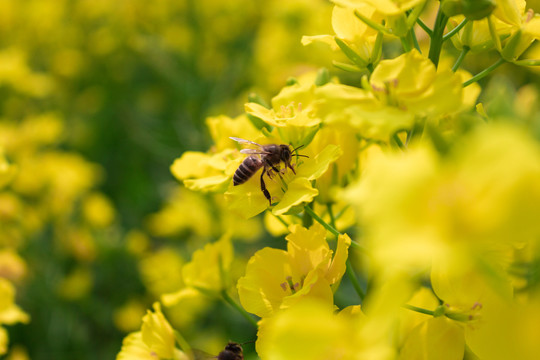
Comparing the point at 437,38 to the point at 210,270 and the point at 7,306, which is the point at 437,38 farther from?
the point at 7,306

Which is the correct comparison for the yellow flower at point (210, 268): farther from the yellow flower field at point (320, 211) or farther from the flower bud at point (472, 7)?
the flower bud at point (472, 7)

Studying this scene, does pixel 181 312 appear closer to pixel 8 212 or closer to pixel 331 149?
pixel 8 212

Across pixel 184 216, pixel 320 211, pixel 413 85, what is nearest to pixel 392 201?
pixel 413 85

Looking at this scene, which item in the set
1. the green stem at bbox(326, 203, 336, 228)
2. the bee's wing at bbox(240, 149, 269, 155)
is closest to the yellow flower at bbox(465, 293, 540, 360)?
the green stem at bbox(326, 203, 336, 228)

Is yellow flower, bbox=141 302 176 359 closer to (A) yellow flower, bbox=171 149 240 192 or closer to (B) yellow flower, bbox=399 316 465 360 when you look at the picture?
(A) yellow flower, bbox=171 149 240 192

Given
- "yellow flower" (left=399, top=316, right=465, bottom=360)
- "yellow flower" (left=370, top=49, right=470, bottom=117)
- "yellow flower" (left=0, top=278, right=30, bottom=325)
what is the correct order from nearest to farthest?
"yellow flower" (left=370, top=49, right=470, bottom=117) → "yellow flower" (left=399, top=316, right=465, bottom=360) → "yellow flower" (left=0, top=278, right=30, bottom=325)

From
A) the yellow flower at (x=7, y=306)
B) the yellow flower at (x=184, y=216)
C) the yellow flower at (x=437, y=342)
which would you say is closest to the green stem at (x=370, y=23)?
the yellow flower at (x=437, y=342)

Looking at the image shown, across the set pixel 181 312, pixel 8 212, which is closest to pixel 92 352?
pixel 181 312

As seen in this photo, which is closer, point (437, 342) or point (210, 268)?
point (437, 342)
